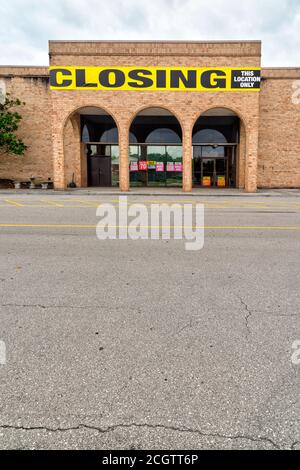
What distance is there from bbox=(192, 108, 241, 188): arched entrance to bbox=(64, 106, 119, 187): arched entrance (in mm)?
6918

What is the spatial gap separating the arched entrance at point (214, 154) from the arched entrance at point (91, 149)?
22.7ft

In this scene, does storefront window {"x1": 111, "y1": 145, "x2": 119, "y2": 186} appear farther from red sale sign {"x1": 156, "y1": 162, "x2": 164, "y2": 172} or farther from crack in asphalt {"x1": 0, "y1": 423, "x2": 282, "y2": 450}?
crack in asphalt {"x1": 0, "y1": 423, "x2": 282, "y2": 450}

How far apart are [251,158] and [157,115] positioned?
862cm

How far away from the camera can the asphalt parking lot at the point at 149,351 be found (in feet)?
6.72

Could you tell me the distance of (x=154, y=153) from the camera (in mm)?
27703

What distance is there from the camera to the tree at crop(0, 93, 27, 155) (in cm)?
2422

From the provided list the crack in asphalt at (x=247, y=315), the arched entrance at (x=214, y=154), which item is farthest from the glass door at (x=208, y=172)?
the crack in asphalt at (x=247, y=315)

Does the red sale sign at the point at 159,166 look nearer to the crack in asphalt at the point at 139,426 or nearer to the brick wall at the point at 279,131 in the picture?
the brick wall at the point at 279,131

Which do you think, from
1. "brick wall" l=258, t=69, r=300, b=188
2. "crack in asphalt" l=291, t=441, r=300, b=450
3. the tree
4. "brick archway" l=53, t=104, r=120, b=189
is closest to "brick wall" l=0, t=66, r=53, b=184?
the tree

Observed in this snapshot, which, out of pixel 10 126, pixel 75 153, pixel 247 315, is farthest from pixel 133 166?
pixel 247 315

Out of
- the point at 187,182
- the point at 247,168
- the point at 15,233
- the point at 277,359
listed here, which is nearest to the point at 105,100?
Answer: the point at 187,182

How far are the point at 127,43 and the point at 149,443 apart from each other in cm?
2313
